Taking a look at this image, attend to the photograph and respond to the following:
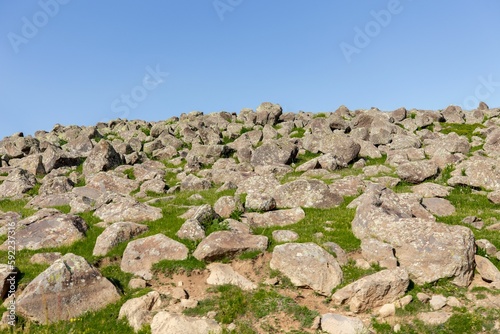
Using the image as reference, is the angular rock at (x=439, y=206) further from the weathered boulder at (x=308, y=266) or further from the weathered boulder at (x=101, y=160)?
the weathered boulder at (x=101, y=160)

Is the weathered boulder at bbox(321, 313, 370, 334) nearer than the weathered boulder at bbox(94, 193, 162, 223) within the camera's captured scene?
Yes

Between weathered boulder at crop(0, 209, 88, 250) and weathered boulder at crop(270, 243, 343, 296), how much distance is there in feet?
40.5

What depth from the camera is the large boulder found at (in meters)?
17.3

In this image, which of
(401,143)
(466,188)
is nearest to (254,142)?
(401,143)

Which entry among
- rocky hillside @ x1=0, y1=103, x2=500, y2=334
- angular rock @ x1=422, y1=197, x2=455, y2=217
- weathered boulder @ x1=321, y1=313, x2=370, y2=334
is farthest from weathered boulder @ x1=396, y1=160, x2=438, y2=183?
weathered boulder @ x1=321, y1=313, x2=370, y2=334

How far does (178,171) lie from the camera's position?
149 ft

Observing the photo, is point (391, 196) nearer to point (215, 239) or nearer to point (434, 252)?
point (434, 252)

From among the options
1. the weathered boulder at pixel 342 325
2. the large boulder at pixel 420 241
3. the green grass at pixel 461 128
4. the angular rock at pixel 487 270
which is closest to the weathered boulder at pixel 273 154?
the large boulder at pixel 420 241

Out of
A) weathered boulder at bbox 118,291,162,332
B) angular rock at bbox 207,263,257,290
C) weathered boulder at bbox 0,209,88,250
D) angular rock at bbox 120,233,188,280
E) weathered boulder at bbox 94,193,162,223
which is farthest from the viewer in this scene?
weathered boulder at bbox 94,193,162,223

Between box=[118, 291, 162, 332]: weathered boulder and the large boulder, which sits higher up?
box=[118, 291, 162, 332]: weathered boulder

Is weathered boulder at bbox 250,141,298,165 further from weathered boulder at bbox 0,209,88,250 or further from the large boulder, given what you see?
weathered boulder at bbox 0,209,88,250

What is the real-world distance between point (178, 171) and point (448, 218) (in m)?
30.3

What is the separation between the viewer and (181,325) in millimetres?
14461

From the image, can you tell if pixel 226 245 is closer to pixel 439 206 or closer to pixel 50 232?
pixel 50 232
